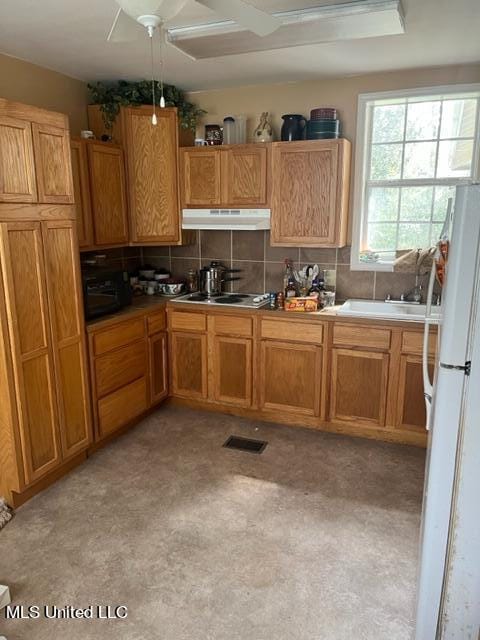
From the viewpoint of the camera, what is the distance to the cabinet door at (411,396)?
3.07m

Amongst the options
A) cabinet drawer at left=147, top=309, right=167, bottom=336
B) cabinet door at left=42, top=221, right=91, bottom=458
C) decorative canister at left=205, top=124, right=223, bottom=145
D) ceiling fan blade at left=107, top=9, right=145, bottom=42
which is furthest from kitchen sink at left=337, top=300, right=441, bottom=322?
ceiling fan blade at left=107, top=9, right=145, bottom=42

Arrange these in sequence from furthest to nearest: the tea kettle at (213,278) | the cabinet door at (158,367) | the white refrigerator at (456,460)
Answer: the tea kettle at (213,278), the cabinet door at (158,367), the white refrigerator at (456,460)

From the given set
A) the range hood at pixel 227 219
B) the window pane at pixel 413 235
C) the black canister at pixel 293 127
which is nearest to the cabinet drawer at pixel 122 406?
the range hood at pixel 227 219

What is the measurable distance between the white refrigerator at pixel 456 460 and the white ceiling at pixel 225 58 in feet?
4.98

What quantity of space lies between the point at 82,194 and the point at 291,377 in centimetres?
195

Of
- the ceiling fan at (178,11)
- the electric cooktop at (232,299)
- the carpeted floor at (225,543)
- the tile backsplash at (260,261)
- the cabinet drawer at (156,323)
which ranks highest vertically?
the ceiling fan at (178,11)

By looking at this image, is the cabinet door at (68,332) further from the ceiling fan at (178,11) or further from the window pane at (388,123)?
the window pane at (388,123)

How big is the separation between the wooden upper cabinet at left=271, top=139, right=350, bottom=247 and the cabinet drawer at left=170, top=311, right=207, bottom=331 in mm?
863

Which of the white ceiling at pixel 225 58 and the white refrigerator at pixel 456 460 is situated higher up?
the white ceiling at pixel 225 58

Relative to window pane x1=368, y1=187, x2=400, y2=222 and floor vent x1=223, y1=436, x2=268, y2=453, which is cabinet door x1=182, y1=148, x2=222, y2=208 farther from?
floor vent x1=223, y1=436, x2=268, y2=453

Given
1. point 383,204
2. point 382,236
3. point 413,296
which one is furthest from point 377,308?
point 383,204

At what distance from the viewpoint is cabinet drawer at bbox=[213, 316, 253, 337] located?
11.5 ft

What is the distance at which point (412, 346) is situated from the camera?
3049mm

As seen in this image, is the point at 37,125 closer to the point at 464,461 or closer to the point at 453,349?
the point at 453,349
